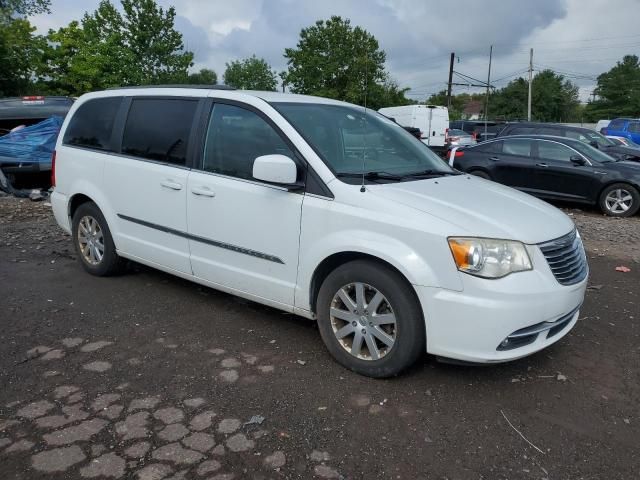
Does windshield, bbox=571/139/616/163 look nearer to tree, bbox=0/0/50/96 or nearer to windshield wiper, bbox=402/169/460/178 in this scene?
windshield wiper, bbox=402/169/460/178

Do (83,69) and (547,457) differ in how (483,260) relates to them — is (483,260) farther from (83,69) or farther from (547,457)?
(83,69)

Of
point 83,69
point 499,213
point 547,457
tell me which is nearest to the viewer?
point 547,457

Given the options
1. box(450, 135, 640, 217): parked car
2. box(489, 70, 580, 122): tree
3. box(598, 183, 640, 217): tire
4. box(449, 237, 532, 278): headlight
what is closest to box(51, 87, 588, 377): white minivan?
box(449, 237, 532, 278): headlight

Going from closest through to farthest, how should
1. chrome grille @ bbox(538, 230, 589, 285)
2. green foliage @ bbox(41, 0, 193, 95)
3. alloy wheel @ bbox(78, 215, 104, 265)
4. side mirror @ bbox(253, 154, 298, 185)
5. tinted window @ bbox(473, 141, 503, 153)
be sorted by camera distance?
chrome grille @ bbox(538, 230, 589, 285) → side mirror @ bbox(253, 154, 298, 185) → alloy wheel @ bbox(78, 215, 104, 265) → tinted window @ bbox(473, 141, 503, 153) → green foliage @ bbox(41, 0, 193, 95)

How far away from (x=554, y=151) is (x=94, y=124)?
8666 millimetres

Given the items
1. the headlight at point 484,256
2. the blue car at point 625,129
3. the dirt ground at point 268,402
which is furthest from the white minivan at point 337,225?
the blue car at point 625,129

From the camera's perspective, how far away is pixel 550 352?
158 inches

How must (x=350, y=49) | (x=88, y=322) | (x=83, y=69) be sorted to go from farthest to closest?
1. (x=350, y=49)
2. (x=83, y=69)
3. (x=88, y=322)

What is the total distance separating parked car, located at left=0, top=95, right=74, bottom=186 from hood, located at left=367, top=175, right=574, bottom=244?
910cm

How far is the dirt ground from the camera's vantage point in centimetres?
272

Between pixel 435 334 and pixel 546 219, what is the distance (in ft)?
3.66

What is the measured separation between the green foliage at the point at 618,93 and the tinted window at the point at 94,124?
73.4 meters

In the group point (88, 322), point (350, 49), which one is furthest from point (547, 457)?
point (350, 49)

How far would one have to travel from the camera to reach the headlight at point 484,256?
3.10 meters
